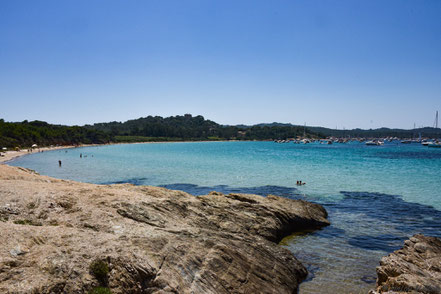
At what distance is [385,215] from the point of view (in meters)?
24.5

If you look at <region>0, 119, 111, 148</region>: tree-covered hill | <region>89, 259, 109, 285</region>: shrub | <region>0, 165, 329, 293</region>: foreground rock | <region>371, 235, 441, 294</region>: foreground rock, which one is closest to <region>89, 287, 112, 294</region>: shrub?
<region>0, 165, 329, 293</region>: foreground rock

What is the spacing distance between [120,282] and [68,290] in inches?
59.7

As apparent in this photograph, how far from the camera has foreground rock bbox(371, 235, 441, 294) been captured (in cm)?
1023

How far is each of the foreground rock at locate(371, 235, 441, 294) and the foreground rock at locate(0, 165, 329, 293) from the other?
367 cm

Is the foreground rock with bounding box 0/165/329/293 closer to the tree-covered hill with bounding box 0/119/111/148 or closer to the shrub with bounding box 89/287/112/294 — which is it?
the shrub with bounding box 89/287/112/294

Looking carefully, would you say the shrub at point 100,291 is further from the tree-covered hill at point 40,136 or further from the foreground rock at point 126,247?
the tree-covered hill at point 40,136

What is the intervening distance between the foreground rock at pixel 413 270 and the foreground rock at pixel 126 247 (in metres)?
3.67

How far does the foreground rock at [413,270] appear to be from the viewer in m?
10.2

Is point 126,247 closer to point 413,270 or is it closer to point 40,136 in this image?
point 413,270

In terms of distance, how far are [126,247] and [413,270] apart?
36.4 ft

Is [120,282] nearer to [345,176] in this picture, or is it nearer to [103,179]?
[103,179]

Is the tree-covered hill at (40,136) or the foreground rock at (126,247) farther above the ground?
the tree-covered hill at (40,136)

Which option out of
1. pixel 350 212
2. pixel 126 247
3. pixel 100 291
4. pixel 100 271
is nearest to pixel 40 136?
pixel 350 212

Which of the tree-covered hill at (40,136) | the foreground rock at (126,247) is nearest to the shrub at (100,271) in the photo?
the foreground rock at (126,247)
